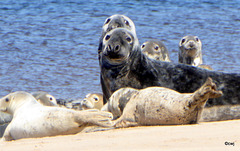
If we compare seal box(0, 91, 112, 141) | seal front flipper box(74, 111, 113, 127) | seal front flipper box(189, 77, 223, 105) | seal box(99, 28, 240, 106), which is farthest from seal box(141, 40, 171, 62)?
seal front flipper box(189, 77, 223, 105)

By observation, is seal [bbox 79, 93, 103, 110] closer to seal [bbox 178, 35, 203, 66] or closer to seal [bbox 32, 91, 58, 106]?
seal [bbox 32, 91, 58, 106]

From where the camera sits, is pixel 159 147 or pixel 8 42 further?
pixel 8 42

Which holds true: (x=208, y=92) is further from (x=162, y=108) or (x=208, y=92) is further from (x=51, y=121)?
(x=51, y=121)

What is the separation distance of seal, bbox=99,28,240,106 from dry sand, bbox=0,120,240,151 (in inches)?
62.1

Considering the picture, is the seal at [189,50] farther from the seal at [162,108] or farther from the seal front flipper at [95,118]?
the seal front flipper at [95,118]

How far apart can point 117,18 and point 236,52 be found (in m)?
5.82

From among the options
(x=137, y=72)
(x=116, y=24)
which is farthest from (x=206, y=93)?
(x=116, y=24)

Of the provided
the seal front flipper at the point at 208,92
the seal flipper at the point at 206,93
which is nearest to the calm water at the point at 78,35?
the seal flipper at the point at 206,93

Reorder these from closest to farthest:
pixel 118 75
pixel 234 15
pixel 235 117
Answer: pixel 235 117, pixel 118 75, pixel 234 15

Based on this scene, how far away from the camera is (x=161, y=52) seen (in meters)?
7.84

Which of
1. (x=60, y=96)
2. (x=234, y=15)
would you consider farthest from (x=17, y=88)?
(x=234, y=15)

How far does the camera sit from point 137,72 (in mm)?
6102

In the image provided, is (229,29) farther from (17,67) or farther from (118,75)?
(118,75)

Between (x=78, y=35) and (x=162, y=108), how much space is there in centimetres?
959
